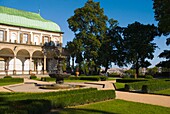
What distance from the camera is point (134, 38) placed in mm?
47188

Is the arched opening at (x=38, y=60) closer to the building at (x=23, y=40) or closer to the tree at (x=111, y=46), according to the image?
the building at (x=23, y=40)

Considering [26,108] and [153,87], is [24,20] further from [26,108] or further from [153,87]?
[26,108]

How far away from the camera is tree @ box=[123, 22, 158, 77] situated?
4616 cm

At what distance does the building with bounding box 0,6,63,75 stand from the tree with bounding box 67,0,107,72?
8.23 metres

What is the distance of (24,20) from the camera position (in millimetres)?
50156

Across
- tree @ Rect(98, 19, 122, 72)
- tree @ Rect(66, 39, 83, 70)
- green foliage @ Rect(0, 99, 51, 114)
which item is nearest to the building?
tree @ Rect(66, 39, 83, 70)

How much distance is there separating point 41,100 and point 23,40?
40.6 meters

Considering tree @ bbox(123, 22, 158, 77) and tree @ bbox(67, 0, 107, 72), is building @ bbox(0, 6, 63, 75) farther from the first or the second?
tree @ bbox(123, 22, 158, 77)

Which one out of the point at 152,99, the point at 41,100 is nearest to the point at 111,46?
the point at 152,99

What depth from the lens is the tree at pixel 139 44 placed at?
46159 millimetres

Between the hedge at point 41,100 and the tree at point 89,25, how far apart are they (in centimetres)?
3087

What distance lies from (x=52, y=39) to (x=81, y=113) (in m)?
45.2

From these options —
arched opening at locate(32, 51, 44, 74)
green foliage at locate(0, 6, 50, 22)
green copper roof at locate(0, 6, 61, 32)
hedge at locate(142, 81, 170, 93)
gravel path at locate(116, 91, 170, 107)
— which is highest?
green foliage at locate(0, 6, 50, 22)

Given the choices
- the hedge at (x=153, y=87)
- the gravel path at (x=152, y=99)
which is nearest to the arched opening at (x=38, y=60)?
the hedge at (x=153, y=87)
